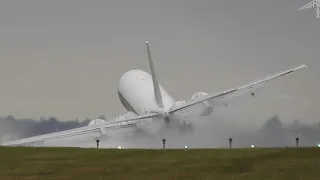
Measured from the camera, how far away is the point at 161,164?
102 feet

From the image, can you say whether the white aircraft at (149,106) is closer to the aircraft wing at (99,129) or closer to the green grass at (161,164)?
the aircraft wing at (99,129)

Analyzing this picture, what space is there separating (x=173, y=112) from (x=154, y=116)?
247 cm

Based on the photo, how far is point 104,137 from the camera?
7794cm

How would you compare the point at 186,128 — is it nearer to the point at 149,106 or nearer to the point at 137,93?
the point at 149,106

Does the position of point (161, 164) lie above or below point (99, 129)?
below

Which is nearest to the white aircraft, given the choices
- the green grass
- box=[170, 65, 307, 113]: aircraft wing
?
box=[170, 65, 307, 113]: aircraft wing

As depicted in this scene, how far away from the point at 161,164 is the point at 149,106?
49.9 metres

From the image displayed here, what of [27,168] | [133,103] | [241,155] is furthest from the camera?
[133,103]

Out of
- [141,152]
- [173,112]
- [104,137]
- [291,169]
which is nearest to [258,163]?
[291,169]

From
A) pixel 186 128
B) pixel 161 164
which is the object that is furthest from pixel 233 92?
pixel 161 164

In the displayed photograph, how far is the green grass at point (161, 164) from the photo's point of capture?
1107 inches

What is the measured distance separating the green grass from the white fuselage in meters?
43.4

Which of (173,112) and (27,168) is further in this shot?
(173,112)

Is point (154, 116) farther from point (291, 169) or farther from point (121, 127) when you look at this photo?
point (291, 169)
